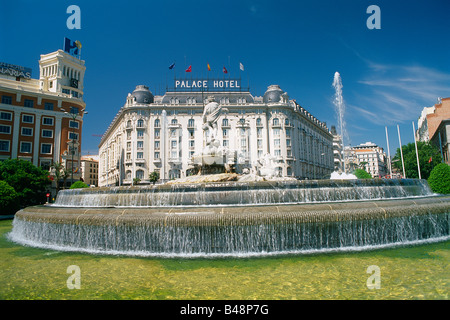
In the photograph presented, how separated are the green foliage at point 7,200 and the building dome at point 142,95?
1981 inches

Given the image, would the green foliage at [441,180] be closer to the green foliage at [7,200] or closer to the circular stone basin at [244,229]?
the circular stone basin at [244,229]

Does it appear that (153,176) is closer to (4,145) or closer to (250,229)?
(4,145)

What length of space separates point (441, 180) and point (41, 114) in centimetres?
7454

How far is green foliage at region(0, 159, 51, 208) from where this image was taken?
1540 inches

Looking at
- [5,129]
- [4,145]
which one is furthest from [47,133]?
[4,145]

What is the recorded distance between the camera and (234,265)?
29.7 ft

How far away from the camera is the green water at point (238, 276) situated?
659 centimetres

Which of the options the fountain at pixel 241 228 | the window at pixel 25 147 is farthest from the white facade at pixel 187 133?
the fountain at pixel 241 228

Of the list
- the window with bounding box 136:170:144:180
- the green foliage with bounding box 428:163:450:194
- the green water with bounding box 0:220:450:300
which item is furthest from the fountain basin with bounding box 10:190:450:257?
the window with bounding box 136:170:144:180

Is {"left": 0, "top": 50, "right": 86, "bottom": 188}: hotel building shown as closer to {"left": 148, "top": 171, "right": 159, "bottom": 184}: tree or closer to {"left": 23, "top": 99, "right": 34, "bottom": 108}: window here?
{"left": 23, "top": 99, "right": 34, "bottom": 108}: window

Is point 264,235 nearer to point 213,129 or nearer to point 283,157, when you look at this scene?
point 213,129

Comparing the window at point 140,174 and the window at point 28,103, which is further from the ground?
the window at point 28,103

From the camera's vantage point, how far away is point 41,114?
2357 inches
